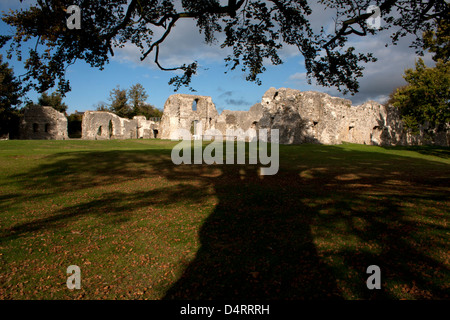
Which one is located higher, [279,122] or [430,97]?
[430,97]

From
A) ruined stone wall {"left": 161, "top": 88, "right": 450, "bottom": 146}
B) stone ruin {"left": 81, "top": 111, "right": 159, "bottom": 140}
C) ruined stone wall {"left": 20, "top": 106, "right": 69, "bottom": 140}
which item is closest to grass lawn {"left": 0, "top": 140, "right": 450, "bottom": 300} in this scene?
ruined stone wall {"left": 161, "top": 88, "right": 450, "bottom": 146}

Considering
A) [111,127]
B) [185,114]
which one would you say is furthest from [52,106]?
[185,114]

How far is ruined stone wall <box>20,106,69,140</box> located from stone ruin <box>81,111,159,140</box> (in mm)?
3377

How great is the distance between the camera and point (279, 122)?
2984 cm

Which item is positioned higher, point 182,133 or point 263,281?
point 182,133

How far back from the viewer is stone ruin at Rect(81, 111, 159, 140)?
42188 millimetres

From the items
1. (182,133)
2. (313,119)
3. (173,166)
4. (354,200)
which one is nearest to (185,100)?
(182,133)

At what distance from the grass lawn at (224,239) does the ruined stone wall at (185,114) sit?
27997 millimetres

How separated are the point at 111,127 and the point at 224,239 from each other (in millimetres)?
46515

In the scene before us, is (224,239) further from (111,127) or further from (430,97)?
(111,127)

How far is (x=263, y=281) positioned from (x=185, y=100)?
35.9m

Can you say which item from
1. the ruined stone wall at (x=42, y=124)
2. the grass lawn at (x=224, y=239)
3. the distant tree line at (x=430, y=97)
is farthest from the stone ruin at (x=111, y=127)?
the grass lawn at (x=224, y=239)
